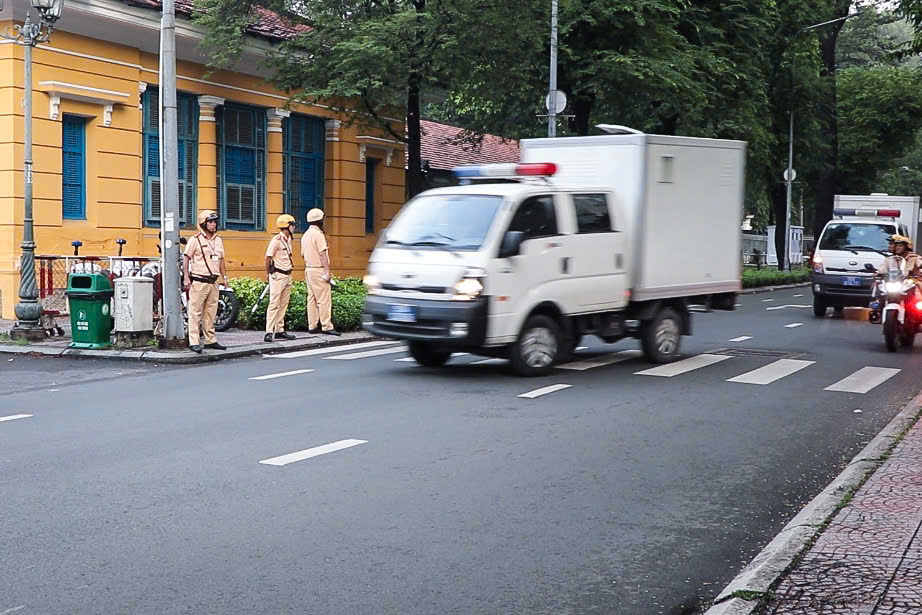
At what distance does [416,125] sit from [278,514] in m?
17.4

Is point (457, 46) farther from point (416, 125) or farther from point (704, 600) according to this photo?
point (704, 600)

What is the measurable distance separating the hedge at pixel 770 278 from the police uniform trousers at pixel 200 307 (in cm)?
2497

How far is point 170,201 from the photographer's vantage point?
1590 cm

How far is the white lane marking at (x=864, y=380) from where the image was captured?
12.9m

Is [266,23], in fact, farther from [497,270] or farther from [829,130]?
[829,130]

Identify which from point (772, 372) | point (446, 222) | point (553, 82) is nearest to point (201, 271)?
point (446, 222)

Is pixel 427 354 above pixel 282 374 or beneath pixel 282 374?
above

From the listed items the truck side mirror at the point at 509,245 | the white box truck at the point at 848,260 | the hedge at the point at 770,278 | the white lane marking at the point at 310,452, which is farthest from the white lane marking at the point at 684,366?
the hedge at the point at 770,278

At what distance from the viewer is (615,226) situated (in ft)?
46.9

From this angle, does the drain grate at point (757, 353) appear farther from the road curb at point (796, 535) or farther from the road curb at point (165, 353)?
the road curb at point (796, 535)

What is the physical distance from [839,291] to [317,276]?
38.9 feet

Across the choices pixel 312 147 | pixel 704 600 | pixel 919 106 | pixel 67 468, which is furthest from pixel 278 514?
pixel 919 106

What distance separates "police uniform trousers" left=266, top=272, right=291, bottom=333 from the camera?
1709 centimetres

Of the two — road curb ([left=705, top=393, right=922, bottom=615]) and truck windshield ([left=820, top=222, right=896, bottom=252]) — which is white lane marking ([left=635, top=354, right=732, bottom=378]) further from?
truck windshield ([left=820, top=222, right=896, bottom=252])
